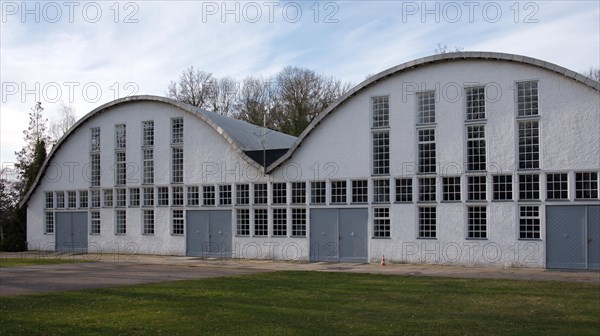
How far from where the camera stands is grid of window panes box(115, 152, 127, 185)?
123 ft

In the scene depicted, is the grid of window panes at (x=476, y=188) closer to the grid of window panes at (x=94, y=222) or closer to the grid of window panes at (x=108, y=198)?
the grid of window panes at (x=108, y=198)

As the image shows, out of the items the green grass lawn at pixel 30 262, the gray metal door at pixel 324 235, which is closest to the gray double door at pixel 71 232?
the green grass lawn at pixel 30 262

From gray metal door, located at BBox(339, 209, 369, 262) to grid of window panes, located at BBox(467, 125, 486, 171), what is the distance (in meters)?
5.21

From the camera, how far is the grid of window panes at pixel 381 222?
96.1 feet

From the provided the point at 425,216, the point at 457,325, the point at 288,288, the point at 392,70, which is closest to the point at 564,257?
the point at 425,216

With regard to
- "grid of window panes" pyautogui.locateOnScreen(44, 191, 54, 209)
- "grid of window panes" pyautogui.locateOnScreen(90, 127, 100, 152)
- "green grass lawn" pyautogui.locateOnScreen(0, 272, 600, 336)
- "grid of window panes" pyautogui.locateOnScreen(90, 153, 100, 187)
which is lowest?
"green grass lawn" pyautogui.locateOnScreen(0, 272, 600, 336)

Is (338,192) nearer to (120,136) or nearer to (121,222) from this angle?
(121,222)

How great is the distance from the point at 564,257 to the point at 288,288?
1250 cm

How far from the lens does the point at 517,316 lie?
13.7 meters

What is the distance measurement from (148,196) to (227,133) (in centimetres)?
656

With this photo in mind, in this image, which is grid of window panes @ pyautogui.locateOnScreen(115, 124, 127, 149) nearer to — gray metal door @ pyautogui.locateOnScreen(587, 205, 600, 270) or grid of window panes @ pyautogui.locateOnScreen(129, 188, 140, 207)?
grid of window panes @ pyautogui.locateOnScreen(129, 188, 140, 207)

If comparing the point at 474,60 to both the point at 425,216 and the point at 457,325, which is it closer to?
the point at 425,216

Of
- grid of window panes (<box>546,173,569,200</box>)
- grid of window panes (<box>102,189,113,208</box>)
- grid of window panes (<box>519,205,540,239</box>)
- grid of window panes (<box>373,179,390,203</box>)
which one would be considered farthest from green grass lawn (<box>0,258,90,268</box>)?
grid of window panes (<box>546,173,569,200</box>)

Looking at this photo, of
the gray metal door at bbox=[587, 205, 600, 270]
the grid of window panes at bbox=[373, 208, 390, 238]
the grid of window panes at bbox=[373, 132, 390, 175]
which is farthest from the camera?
the grid of window panes at bbox=[373, 132, 390, 175]
